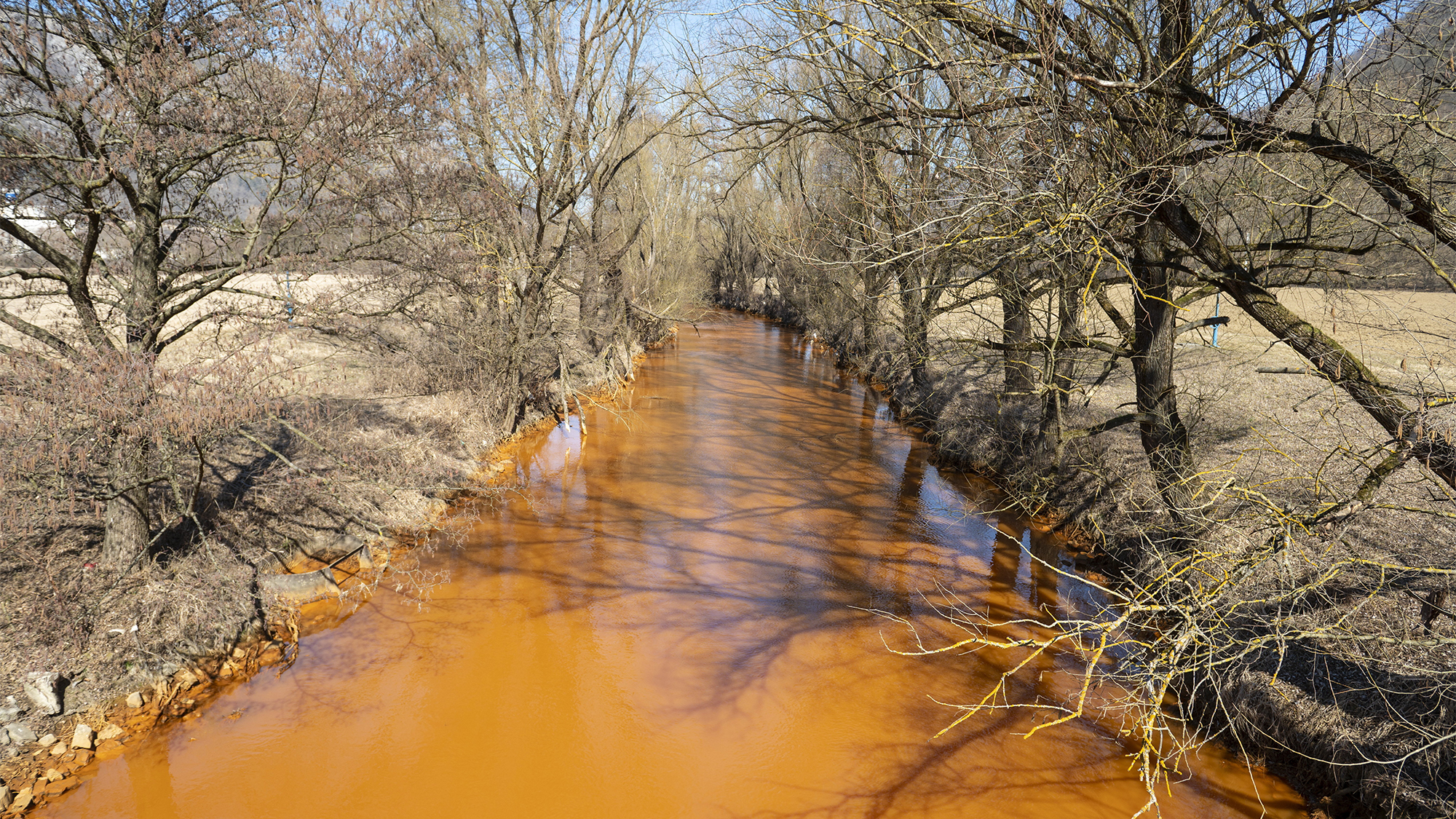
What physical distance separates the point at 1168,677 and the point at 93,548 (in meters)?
8.06

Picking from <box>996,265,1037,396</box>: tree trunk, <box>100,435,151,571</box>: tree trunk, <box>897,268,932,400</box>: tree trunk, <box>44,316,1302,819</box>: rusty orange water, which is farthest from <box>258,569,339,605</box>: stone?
<box>996,265,1037,396</box>: tree trunk

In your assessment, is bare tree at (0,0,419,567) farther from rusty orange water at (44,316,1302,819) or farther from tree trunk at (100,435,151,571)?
rusty orange water at (44,316,1302,819)

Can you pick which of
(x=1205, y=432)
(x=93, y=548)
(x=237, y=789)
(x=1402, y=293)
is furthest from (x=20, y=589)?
(x=1402, y=293)

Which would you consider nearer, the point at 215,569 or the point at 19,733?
the point at 19,733

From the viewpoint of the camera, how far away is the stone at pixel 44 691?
A: 4.98 m

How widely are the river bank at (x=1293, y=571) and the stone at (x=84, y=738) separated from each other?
6.72 meters

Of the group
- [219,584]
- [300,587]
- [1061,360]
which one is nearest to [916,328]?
[1061,360]

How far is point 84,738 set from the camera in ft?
16.4

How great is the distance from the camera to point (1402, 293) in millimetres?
16688

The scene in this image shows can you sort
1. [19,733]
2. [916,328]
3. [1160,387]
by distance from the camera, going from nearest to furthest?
[19,733] < [1160,387] < [916,328]

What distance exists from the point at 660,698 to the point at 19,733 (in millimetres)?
4371

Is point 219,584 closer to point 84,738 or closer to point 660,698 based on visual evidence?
point 84,738

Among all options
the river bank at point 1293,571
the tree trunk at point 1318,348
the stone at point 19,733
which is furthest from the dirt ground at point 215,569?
the tree trunk at point 1318,348

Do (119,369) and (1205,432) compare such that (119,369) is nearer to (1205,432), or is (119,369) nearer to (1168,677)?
(1168,677)
